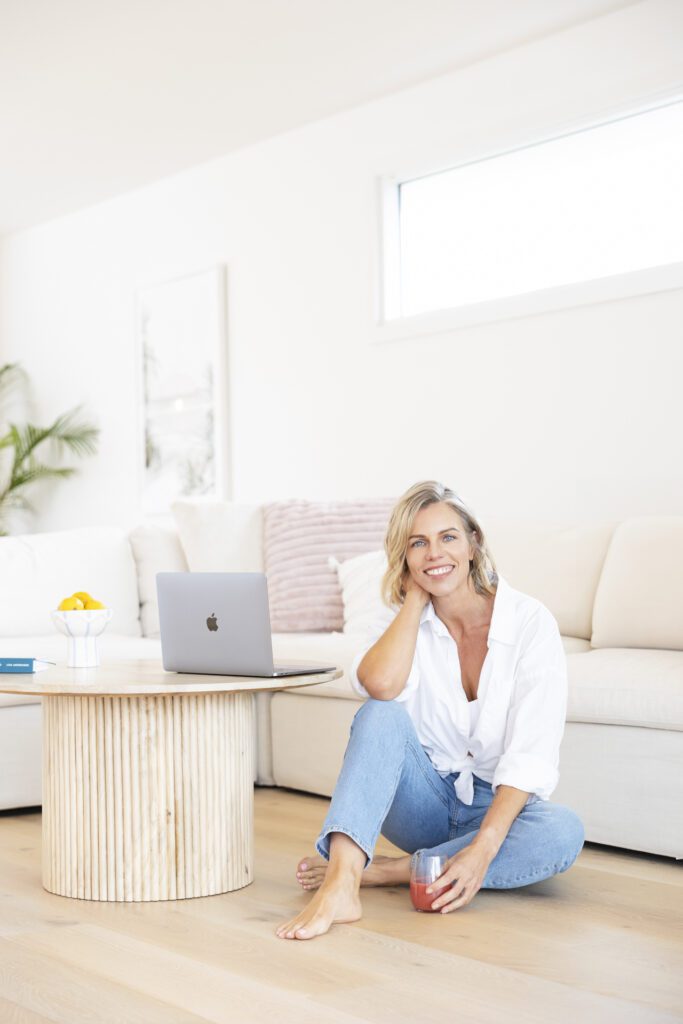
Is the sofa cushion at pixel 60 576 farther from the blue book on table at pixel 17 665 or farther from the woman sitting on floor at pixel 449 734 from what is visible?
the woman sitting on floor at pixel 449 734

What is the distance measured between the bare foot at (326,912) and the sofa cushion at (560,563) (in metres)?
1.62

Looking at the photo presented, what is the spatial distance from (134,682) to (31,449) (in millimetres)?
4343

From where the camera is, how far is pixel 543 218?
452cm

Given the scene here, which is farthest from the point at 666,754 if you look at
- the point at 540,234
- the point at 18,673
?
the point at 540,234

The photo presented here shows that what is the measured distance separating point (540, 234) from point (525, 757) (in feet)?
8.80

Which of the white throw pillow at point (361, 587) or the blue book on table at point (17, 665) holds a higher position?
the white throw pillow at point (361, 587)

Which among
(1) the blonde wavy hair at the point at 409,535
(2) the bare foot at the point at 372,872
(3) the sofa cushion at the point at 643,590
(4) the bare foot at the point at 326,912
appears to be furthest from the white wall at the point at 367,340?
(4) the bare foot at the point at 326,912

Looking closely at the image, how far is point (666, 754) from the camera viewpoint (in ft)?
9.18

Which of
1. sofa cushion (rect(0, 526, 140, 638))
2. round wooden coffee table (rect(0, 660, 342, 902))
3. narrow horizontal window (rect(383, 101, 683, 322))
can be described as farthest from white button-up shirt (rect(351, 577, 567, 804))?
narrow horizontal window (rect(383, 101, 683, 322))

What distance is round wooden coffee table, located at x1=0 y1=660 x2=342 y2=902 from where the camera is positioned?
2.49 meters

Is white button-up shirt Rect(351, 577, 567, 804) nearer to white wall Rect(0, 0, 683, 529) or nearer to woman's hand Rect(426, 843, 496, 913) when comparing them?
woman's hand Rect(426, 843, 496, 913)

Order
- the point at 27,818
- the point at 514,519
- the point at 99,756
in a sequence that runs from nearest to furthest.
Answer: the point at 99,756 → the point at 27,818 → the point at 514,519

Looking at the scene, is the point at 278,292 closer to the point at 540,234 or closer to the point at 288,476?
the point at 288,476

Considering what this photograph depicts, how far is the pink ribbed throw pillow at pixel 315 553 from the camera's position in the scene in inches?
163
